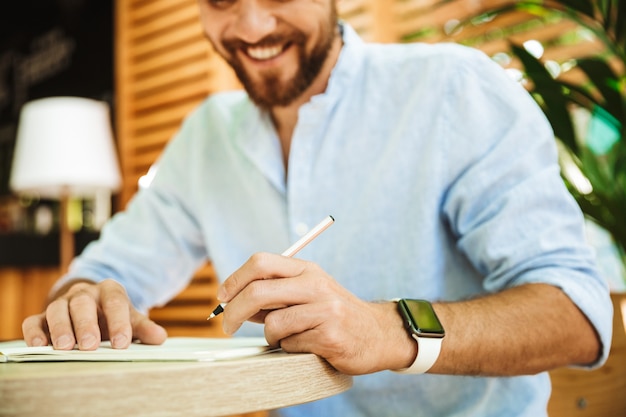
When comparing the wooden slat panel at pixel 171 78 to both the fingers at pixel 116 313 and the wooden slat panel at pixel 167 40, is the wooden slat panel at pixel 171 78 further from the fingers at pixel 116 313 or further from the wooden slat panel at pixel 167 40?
the fingers at pixel 116 313

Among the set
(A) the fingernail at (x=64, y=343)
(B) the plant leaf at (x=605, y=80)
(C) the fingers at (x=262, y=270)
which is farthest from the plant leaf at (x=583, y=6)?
(A) the fingernail at (x=64, y=343)

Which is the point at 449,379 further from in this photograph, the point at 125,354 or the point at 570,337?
the point at 125,354

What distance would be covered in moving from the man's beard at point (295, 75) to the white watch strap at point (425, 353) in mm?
734

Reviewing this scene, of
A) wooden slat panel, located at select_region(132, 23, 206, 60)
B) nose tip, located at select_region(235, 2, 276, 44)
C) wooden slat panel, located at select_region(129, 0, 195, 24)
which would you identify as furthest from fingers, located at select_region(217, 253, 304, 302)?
wooden slat panel, located at select_region(129, 0, 195, 24)

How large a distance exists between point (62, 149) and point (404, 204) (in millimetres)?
2466

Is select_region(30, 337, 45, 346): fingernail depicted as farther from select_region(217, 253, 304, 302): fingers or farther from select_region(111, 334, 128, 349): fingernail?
select_region(217, 253, 304, 302): fingers

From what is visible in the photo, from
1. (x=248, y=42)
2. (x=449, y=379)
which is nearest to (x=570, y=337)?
(x=449, y=379)

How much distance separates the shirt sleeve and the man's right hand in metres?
0.55

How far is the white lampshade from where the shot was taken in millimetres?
3242

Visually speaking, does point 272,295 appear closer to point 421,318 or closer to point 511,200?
point 421,318

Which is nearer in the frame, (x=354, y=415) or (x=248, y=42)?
(x=354, y=415)

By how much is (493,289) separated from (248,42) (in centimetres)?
71

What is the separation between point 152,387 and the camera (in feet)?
1.91

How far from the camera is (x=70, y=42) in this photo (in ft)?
15.5
